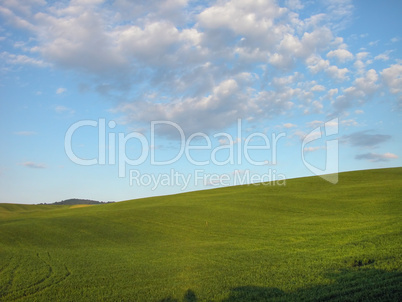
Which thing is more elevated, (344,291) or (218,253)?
(344,291)

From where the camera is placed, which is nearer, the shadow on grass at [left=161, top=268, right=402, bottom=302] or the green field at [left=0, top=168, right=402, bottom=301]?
the shadow on grass at [left=161, top=268, right=402, bottom=302]

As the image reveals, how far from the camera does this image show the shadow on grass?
956 centimetres

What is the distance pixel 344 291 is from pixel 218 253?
9786mm

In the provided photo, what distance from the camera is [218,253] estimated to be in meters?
19.1

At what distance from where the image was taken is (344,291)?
10.1 m

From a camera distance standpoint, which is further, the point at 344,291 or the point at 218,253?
the point at 218,253

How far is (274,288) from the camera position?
Answer: 448 inches

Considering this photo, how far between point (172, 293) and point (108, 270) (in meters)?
5.48

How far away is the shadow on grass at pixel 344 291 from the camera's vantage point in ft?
31.4

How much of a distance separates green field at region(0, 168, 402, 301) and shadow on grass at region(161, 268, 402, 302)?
0.11ft

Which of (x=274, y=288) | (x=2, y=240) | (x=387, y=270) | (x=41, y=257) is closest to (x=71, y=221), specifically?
(x=2, y=240)

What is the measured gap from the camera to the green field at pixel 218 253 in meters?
11.6

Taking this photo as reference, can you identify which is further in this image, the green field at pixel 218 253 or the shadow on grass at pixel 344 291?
the green field at pixel 218 253

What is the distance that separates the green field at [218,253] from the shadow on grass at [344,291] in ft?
0.11
